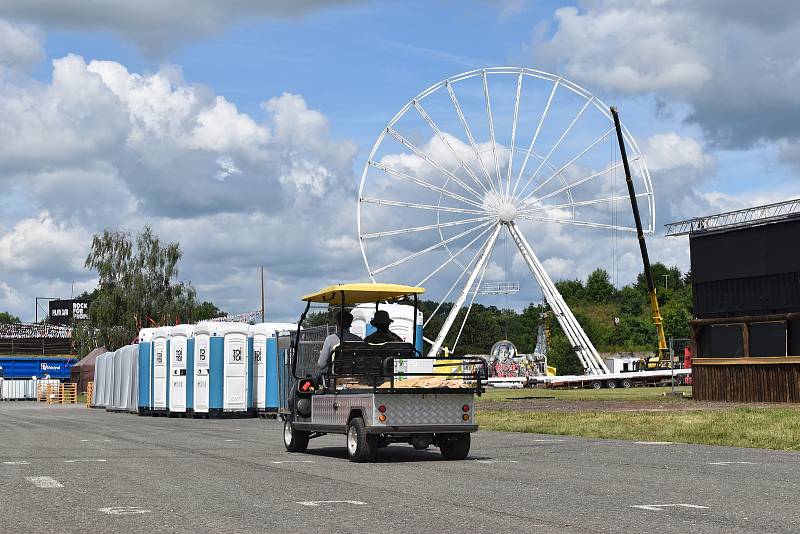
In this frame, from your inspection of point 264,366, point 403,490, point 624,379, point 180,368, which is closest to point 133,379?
point 180,368

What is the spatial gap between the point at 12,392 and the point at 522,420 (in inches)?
2763

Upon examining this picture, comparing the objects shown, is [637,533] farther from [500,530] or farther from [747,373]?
[747,373]

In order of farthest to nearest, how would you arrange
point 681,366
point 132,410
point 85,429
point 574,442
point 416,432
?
point 681,366 < point 132,410 < point 85,429 < point 574,442 < point 416,432

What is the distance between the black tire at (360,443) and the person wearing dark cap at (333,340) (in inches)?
50.2

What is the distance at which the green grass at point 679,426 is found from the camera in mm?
20703

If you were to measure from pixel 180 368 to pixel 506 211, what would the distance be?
27503 mm

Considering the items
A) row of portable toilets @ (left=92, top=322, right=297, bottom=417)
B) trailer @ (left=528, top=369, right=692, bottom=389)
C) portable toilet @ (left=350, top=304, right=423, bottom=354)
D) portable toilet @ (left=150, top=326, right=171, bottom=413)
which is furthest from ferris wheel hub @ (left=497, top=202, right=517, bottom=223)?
portable toilet @ (left=350, top=304, right=423, bottom=354)

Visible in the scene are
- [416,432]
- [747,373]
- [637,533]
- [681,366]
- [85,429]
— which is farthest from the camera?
[681,366]

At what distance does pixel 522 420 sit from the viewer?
29469 millimetres

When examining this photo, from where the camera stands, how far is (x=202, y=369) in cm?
4175

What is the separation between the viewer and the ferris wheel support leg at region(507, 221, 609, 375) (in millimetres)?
71062

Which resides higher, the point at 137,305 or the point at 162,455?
the point at 137,305

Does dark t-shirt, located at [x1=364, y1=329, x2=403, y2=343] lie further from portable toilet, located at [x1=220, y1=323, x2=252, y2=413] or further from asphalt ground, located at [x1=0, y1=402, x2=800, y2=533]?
portable toilet, located at [x1=220, y1=323, x2=252, y2=413]

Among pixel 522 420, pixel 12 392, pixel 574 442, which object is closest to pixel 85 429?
pixel 522 420
